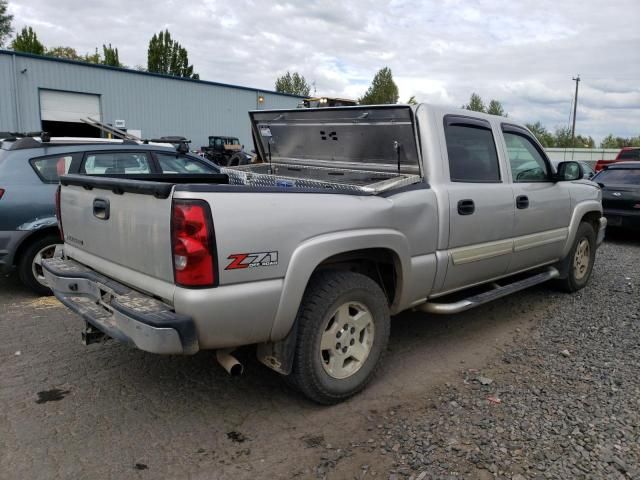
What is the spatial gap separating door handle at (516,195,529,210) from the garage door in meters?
24.8

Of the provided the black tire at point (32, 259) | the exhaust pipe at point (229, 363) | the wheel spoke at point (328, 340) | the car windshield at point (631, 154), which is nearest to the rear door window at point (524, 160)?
the wheel spoke at point (328, 340)

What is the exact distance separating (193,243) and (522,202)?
320cm

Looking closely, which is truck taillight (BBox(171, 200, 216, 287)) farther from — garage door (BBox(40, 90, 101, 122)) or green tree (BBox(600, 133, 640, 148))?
green tree (BBox(600, 133, 640, 148))

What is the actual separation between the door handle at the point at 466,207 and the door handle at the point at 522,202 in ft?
2.39

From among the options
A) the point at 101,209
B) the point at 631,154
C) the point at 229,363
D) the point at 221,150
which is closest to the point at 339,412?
the point at 229,363

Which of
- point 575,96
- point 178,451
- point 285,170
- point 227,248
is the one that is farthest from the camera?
point 575,96

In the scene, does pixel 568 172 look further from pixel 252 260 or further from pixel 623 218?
pixel 623 218

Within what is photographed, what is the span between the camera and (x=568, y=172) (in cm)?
527

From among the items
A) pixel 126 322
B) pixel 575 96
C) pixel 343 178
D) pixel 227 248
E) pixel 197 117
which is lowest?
pixel 126 322

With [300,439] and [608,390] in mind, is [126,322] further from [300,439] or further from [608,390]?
[608,390]

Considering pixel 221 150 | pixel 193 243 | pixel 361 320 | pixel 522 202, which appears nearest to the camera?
pixel 193 243

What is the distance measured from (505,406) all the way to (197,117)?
96.8 ft

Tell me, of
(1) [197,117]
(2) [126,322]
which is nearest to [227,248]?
(2) [126,322]

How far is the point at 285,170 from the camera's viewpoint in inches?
204
